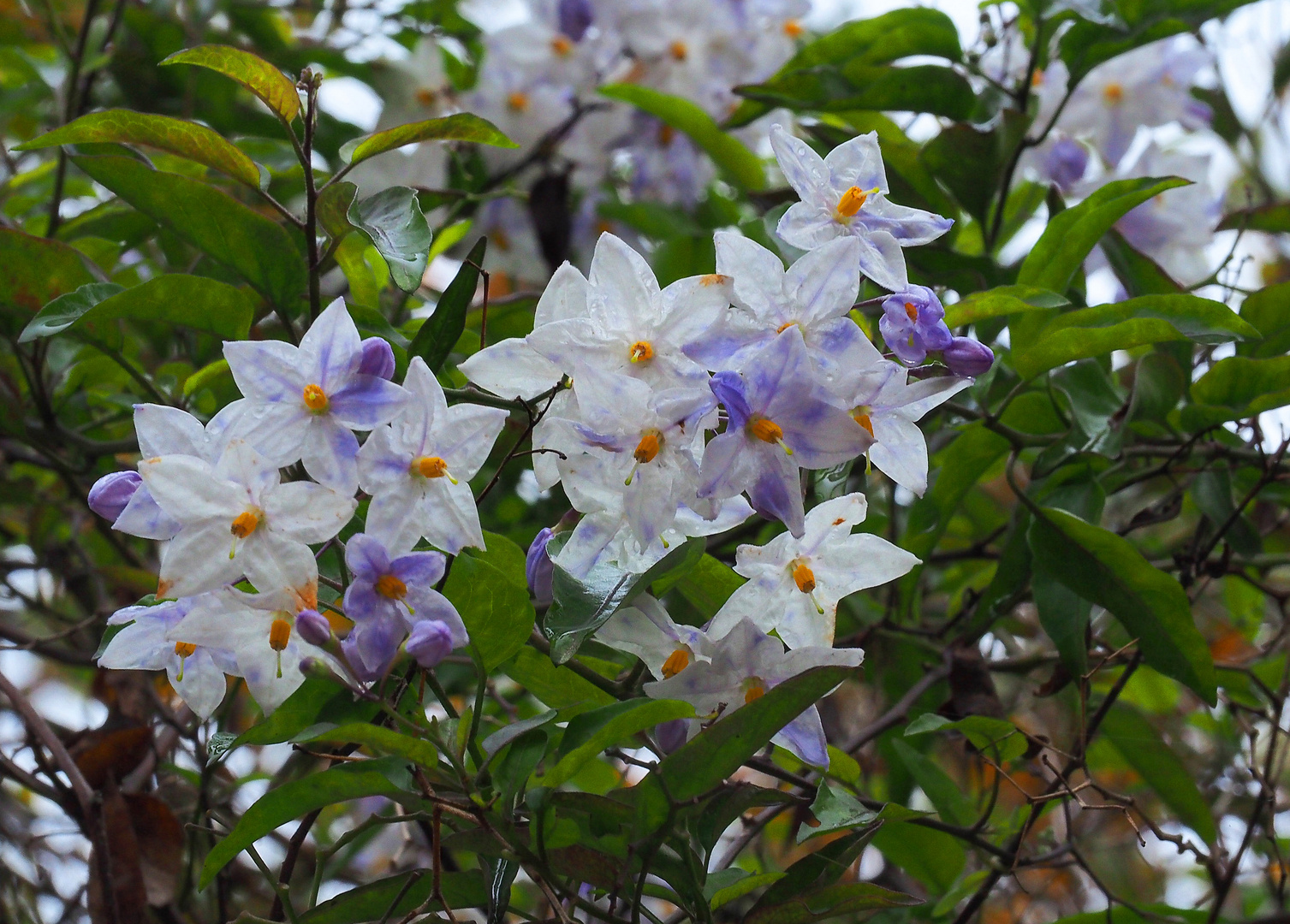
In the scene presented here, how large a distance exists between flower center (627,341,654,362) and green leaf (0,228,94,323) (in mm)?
501

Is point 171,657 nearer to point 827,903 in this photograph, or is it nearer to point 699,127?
point 827,903

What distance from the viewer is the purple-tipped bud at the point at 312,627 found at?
0.61m

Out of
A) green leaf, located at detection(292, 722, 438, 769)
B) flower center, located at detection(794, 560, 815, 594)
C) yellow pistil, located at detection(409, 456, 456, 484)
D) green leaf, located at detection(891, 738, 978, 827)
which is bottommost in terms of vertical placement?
green leaf, located at detection(891, 738, 978, 827)

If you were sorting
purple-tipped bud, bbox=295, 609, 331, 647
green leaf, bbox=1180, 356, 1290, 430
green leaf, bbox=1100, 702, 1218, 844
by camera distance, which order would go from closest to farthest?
purple-tipped bud, bbox=295, 609, 331, 647, green leaf, bbox=1180, 356, 1290, 430, green leaf, bbox=1100, 702, 1218, 844

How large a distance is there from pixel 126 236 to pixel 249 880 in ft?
2.67

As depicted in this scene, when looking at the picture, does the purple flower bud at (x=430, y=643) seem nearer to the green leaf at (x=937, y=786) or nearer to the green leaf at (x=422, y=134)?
the green leaf at (x=422, y=134)

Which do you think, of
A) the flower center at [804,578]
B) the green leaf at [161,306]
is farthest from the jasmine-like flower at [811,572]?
the green leaf at [161,306]

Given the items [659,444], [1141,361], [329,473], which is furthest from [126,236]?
[1141,361]

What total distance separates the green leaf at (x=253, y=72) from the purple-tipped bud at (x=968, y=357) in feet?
1.67

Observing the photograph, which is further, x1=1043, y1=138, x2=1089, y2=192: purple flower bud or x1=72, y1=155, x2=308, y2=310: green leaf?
x1=1043, y1=138, x2=1089, y2=192: purple flower bud

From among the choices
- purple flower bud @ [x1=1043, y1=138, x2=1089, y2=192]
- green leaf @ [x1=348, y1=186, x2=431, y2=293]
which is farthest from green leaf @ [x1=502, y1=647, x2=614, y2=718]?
purple flower bud @ [x1=1043, y1=138, x2=1089, y2=192]

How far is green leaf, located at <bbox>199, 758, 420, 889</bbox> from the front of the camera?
66cm

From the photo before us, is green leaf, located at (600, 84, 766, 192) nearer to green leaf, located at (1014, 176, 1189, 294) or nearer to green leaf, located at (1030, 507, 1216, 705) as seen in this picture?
green leaf, located at (1014, 176, 1189, 294)

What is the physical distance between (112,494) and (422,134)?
36cm
